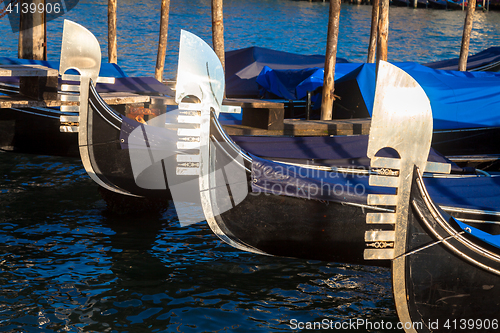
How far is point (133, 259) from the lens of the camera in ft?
16.6

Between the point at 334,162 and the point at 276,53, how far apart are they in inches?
268

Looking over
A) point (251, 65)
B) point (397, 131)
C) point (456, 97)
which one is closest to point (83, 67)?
point (397, 131)

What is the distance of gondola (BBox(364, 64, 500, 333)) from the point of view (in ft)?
9.50

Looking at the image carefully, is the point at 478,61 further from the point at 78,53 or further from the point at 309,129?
the point at 78,53

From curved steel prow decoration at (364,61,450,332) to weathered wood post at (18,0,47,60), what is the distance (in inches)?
242

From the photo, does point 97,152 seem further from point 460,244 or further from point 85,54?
point 460,244

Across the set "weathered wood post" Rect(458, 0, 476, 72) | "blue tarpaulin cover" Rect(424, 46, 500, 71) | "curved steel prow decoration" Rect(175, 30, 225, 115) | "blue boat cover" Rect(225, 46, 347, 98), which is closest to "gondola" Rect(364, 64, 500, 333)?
"curved steel prow decoration" Rect(175, 30, 225, 115)

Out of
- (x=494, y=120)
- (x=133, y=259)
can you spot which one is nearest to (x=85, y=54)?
(x=133, y=259)

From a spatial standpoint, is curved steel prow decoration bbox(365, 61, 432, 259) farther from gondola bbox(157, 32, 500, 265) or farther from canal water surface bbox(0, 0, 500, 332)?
canal water surface bbox(0, 0, 500, 332)

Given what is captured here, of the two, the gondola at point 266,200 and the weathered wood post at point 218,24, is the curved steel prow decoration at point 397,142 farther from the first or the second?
the weathered wood post at point 218,24

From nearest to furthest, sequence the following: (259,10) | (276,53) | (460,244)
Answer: (460,244) < (276,53) < (259,10)

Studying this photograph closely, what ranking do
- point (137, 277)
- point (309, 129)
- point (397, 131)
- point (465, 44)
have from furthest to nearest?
1. point (465, 44)
2. point (309, 129)
3. point (137, 277)
4. point (397, 131)

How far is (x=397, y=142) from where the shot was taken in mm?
2918

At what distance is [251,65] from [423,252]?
8.37 metres
